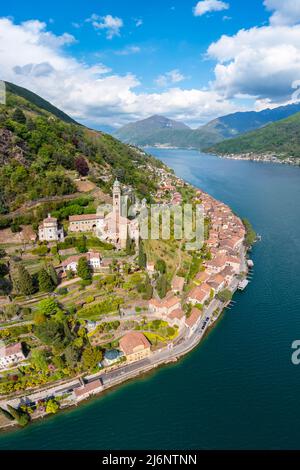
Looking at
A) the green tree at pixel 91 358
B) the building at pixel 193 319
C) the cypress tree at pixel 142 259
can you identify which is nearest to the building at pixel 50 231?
the cypress tree at pixel 142 259

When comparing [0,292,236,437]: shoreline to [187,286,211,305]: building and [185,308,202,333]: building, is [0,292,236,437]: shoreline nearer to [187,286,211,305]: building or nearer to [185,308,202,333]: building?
[185,308,202,333]: building

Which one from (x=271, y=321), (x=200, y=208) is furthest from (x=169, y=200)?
(x=271, y=321)

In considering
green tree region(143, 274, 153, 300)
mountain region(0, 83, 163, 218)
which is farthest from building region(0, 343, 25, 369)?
mountain region(0, 83, 163, 218)

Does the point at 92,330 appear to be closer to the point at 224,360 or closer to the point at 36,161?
the point at 224,360

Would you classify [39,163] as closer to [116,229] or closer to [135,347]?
[116,229]

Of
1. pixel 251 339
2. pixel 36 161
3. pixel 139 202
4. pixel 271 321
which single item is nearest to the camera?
pixel 251 339

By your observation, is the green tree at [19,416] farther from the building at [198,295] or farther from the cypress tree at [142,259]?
the building at [198,295]
